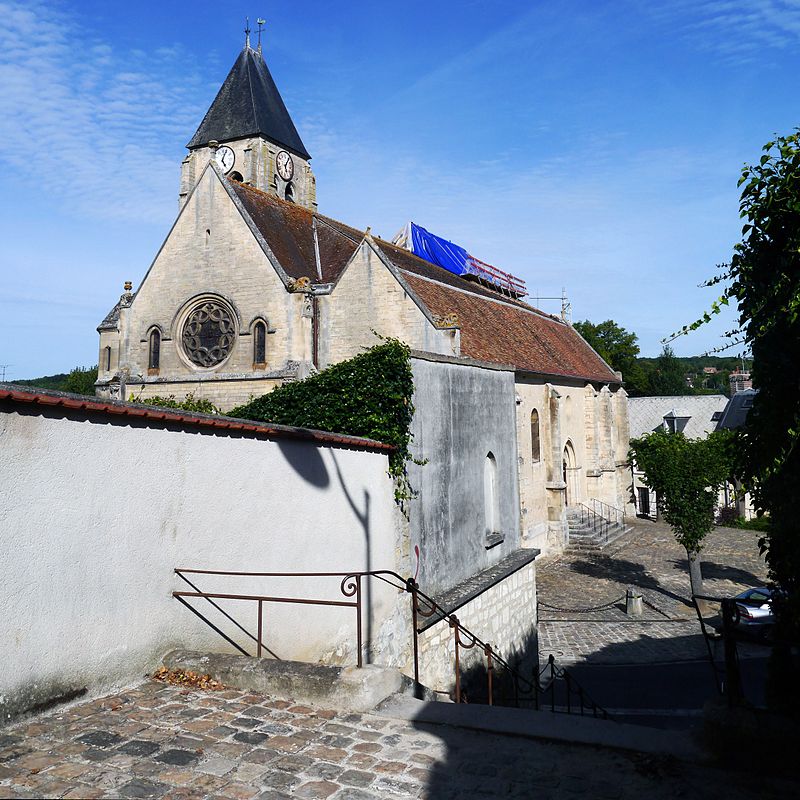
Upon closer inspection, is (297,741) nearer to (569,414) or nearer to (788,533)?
(788,533)

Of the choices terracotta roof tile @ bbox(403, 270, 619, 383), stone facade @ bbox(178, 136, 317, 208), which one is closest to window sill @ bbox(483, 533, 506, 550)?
terracotta roof tile @ bbox(403, 270, 619, 383)

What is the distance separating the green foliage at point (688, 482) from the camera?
68.1 feet

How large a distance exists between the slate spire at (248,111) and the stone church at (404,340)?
1072 centimetres

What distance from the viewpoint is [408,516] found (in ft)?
35.1

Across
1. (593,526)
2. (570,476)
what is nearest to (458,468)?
(593,526)

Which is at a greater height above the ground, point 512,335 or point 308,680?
point 512,335

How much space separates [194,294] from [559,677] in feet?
52.5

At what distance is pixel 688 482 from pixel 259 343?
1423 centimetres

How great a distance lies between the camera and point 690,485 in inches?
834

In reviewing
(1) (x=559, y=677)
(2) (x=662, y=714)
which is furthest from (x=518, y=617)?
(2) (x=662, y=714)

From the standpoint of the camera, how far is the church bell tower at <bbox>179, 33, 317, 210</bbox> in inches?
1324

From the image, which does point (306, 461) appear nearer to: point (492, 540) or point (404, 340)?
point (492, 540)

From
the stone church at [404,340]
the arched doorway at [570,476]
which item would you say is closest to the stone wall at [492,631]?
the stone church at [404,340]

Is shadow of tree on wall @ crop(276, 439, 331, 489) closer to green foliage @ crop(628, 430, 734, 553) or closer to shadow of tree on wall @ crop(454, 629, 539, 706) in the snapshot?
shadow of tree on wall @ crop(454, 629, 539, 706)
